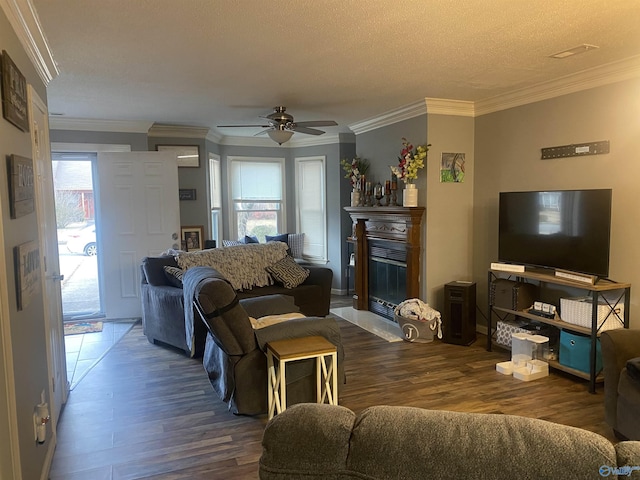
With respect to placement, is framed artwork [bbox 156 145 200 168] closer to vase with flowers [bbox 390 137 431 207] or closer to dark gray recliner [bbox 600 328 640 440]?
vase with flowers [bbox 390 137 431 207]

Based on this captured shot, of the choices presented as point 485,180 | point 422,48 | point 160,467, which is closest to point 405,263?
point 485,180

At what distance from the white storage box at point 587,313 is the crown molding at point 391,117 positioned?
2.31 metres

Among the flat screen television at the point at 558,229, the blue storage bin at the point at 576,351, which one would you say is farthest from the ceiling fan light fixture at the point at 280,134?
the blue storage bin at the point at 576,351

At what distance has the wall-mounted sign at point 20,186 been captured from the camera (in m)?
1.95

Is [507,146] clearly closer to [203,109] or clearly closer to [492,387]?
[492,387]

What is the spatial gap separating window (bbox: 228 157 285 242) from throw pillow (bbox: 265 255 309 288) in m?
2.14

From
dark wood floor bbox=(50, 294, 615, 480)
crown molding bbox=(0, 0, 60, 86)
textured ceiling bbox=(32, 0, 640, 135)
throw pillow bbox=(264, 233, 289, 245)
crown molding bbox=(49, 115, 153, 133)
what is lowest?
dark wood floor bbox=(50, 294, 615, 480)

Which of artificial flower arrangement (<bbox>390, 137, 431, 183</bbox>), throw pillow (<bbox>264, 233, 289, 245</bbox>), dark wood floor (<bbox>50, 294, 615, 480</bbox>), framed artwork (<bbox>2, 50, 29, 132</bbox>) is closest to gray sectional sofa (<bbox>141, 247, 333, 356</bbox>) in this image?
dark wood floor (<bbox>50, 294, 615, 480</bbox>)

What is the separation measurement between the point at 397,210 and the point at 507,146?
4.13 ft

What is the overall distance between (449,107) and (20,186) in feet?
13.0

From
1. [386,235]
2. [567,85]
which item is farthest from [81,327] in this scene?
[567,85]

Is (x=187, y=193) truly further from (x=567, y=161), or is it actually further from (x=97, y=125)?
(x=567, y=161)

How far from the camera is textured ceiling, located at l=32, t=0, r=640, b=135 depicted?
2422 millimetres

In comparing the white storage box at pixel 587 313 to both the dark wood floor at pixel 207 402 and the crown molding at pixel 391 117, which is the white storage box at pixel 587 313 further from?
A: the crown molding at pixel 391 117
